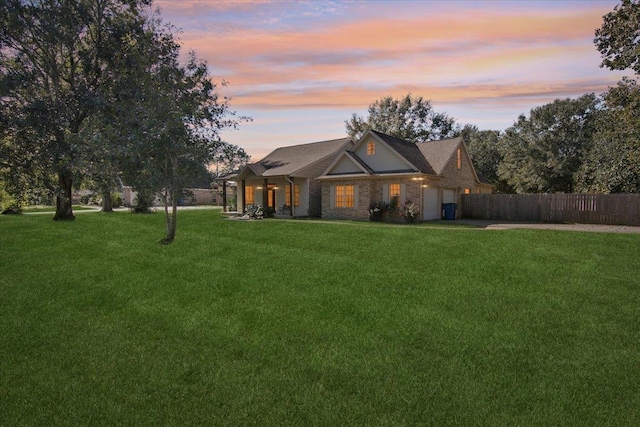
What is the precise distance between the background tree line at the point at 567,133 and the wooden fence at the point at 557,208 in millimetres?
2788

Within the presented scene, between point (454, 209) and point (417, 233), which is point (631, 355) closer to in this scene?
point (417, 233)

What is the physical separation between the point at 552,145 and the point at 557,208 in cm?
2245

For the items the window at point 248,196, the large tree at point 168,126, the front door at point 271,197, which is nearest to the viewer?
the large tree at point 168,126

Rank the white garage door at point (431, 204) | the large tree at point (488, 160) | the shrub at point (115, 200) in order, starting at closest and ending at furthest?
the white garage door at point (431, 204)
the shrub at point (115, 200)
the large tree at point (488, 160)

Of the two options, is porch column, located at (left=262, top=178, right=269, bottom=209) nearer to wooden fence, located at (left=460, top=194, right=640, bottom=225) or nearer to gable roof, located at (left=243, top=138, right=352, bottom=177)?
gable roof, located at (left=243, top=138, right=352, bottom=177)

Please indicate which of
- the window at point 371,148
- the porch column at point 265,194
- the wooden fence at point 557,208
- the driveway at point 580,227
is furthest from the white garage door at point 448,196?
the porch column at point 265,194

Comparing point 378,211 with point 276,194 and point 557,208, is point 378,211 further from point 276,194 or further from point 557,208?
point 557,208

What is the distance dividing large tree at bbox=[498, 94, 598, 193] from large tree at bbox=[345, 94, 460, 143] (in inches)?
380

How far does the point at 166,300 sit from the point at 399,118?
45.7m

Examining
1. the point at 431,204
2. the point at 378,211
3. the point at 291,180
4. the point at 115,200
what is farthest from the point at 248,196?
the point at 115,200

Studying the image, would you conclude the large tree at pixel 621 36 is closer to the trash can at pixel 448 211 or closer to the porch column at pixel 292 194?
the trash can at pixel 448 211

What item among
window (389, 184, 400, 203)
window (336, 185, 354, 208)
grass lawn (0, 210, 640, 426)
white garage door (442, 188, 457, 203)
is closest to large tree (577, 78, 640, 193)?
white garage door (442, 188, 457, 203)

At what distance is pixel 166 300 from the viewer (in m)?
7.76

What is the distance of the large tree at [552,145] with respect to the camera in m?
39.7
